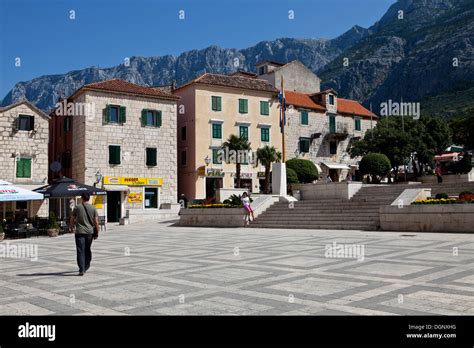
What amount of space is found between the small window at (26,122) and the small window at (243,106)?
59.5ft

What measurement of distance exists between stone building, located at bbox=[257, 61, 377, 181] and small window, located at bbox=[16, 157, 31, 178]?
23401 millimetres

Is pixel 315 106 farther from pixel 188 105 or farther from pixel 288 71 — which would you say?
pixel 188 105

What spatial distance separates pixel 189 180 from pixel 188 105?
675 cm

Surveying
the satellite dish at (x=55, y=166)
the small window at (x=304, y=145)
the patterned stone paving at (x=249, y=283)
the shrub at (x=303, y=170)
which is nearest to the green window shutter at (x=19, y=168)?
the satellite dish at (x=55, y=166)

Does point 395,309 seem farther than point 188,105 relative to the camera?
No

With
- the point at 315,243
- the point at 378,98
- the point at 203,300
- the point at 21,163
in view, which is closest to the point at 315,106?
the point at 21,163

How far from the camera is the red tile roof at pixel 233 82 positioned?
43.3 m

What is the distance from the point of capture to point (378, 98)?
359 feet

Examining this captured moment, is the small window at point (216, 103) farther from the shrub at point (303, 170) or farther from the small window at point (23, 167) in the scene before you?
the small window at point (23, 167)

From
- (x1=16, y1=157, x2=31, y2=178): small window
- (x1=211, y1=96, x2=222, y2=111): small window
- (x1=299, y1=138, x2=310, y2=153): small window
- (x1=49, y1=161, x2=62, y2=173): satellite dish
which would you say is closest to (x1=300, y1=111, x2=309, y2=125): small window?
(x1=299, y1=138, x2=310, y2=153): small window

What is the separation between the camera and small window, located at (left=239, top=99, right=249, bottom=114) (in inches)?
1769

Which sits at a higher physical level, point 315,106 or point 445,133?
point 315,106

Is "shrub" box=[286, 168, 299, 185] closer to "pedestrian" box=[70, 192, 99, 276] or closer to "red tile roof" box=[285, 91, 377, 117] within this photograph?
"red tile roof" box=[285, 91, 377, 117]

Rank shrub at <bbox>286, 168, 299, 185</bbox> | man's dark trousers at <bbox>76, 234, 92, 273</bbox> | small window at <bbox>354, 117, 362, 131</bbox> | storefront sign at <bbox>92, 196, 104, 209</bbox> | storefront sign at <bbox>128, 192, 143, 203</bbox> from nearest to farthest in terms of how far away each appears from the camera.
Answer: man's dark trousers at <bbox>76, 234, 92, 273</bbox> < shrub at <bbox>286, 168, 299, 185</bbox> < storefront sign at <bbox>92, 196, 104, 209</bbox> < storefront sign at <bbox>128, 192, 143, 203</bbox> < small window at <bbox>354, 117, 362, 131</bbox>
